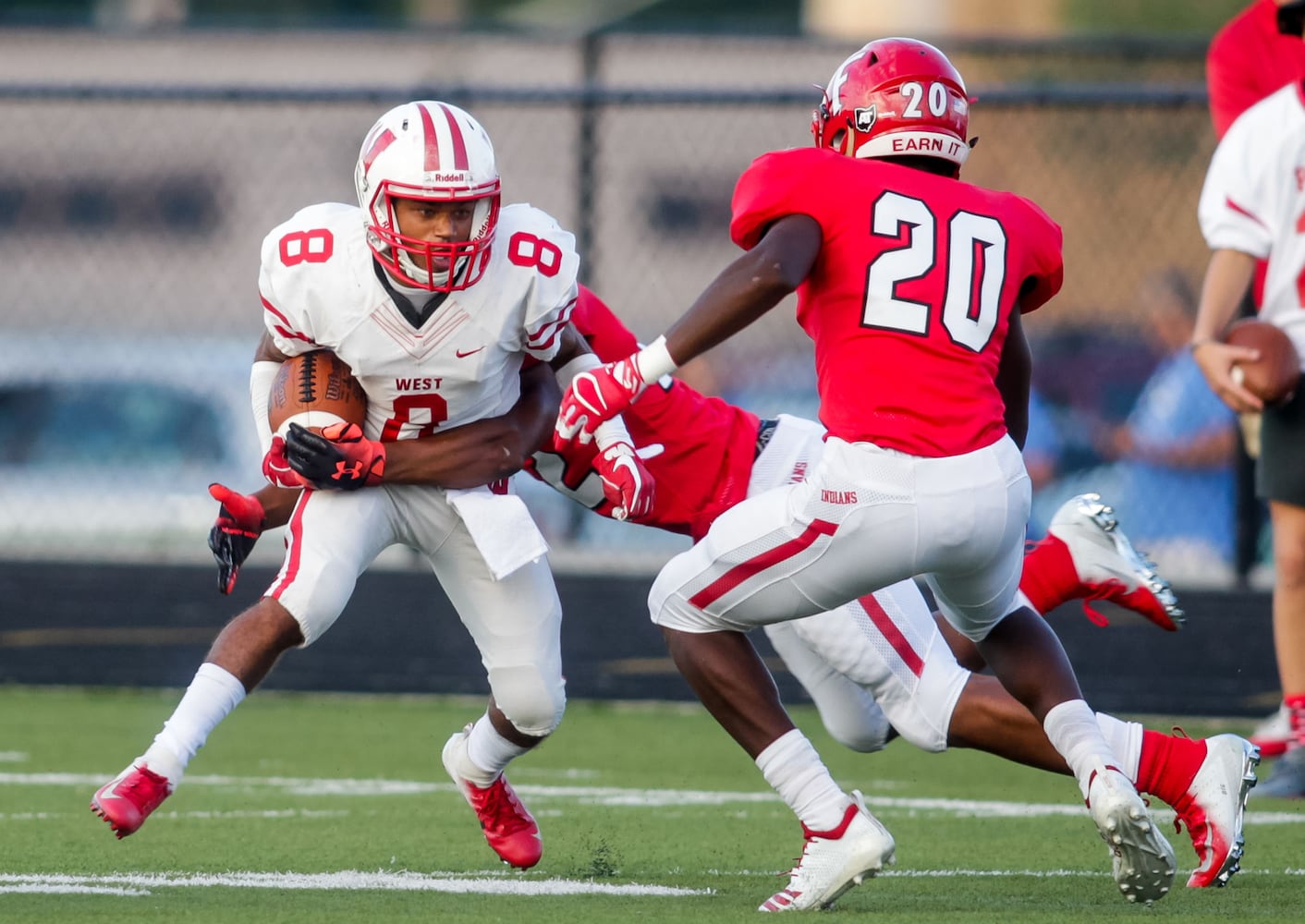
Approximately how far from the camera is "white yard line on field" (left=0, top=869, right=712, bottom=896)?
13.1 feet

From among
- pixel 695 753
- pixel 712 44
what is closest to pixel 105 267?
pixel 712 44

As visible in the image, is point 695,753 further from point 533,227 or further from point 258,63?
point 258,63

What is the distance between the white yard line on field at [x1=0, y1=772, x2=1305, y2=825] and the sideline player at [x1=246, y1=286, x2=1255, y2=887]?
1.95 feet

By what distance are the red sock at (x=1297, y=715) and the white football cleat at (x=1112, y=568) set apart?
0.74 meters

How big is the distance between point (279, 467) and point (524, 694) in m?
0.71

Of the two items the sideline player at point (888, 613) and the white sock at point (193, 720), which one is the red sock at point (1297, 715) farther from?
the white sock at point (193, 720)

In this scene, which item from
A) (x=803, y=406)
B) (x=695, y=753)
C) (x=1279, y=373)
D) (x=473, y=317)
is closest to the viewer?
(x=473, y=317)

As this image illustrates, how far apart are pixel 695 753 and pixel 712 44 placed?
6.02 m

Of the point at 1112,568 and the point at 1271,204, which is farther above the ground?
the point at 1271,204

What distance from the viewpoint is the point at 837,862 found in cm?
377

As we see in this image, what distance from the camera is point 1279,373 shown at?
5.02 meters

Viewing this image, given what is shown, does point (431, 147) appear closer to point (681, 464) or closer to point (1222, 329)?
point (681, 464)

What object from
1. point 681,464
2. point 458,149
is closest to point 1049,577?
point 681,464

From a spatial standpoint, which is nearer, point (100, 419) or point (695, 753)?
point (695, 753)
